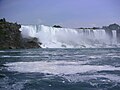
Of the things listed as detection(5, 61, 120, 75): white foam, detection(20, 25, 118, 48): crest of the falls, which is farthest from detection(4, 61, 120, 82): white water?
detection(20, 25, 118, 48): crest of the falls

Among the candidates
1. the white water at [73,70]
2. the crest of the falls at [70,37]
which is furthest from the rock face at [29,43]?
the white water at [73,70]

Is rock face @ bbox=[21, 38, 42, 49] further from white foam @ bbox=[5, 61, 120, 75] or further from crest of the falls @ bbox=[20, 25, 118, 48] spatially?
white foam @ bbox=[5, 61, 120, 75]

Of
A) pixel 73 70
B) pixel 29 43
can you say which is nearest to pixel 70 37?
pixel 29 43

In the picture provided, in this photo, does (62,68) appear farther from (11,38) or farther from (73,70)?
(11,38)

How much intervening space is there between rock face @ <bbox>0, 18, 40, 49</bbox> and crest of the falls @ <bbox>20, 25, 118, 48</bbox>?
35.1 ft

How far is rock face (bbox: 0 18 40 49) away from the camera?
12575 centimetres

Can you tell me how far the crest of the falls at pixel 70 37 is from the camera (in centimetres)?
15112

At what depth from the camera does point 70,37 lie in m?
169

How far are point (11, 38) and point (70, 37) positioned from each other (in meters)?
49.1

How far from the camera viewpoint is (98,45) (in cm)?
17375

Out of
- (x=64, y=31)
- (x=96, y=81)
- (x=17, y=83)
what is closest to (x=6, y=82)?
(x=17, y=83)

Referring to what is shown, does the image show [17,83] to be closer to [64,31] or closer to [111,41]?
[64,31]

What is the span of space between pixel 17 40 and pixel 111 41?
66233mm

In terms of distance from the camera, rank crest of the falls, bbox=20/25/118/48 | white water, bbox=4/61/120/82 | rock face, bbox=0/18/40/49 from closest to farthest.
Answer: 1. white water, bbox=4/61/120/82
2. rock face, bbox=0/18/40/49
3. crest of the falls, bbox=20/25/118/48
